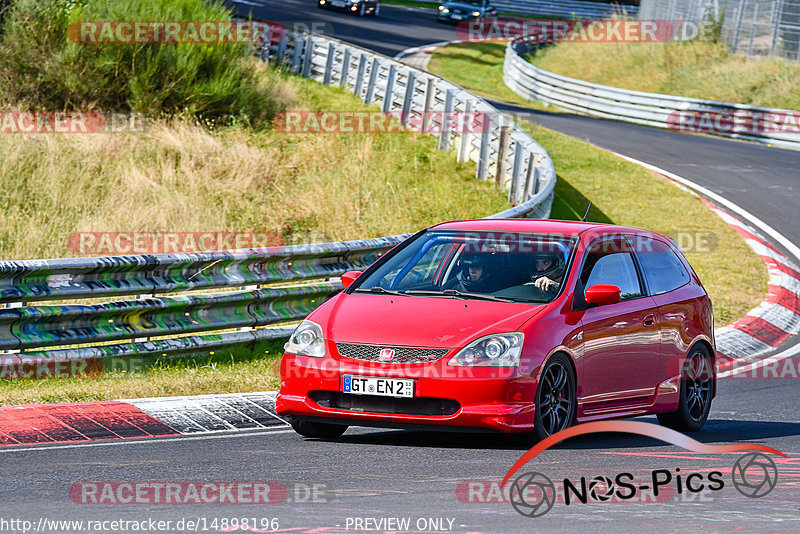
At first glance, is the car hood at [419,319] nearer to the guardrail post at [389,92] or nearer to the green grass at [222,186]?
the green grass at [222,186]

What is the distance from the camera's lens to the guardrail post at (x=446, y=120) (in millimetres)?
21188

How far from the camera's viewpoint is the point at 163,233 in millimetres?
17109

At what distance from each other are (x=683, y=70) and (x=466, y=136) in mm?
19330

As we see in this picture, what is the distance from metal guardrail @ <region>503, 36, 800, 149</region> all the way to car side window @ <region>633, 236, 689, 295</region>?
20.3 meters

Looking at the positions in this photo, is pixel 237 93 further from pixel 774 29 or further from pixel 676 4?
pixel 676 4

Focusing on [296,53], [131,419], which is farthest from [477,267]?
[296,53]

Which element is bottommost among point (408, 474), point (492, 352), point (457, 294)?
point (408, 474)

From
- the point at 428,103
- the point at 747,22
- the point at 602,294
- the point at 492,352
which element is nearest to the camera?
the point at 492,352

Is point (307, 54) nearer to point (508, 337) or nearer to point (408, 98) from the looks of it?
point (408, 98)

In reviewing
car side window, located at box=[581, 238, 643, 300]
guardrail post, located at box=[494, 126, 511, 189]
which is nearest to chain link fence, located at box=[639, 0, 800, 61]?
guardrail post, located at box=[494, 126, 511, 189]

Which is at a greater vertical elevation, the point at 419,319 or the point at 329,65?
the point at 419,319

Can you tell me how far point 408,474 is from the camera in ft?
21.5

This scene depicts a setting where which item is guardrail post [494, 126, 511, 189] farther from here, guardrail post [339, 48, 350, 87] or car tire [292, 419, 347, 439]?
car tire [292, 419, 347, 439]

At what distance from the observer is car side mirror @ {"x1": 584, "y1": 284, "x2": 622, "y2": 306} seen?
7.75 meters
